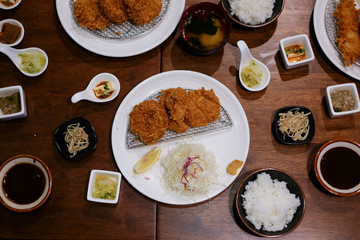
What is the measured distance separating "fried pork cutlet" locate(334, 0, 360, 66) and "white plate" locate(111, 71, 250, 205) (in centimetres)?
114

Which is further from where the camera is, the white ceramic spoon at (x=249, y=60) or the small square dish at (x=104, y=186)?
the white ceramic spoon at (x=249, y=60)

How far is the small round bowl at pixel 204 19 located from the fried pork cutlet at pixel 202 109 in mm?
408

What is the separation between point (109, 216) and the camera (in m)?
2.74

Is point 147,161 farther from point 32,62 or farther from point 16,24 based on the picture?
point 16,24

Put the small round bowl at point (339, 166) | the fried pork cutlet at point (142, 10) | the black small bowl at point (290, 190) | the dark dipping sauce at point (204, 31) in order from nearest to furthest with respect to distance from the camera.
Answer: the black small bowl at point (290, 190) → the small round bowl at point (339, 166) → the fried pork cutlet at point (142, 10) → the dark dipping sauce at point (204, 31)

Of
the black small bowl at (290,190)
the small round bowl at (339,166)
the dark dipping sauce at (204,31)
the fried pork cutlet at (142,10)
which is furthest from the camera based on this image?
the dark dipping sauce at (204,31)

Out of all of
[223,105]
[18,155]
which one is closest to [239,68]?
[223,105]

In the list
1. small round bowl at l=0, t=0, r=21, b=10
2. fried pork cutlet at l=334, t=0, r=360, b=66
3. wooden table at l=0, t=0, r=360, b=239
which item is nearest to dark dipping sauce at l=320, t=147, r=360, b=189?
wooden table at l=0, t=0, r=360, b=239

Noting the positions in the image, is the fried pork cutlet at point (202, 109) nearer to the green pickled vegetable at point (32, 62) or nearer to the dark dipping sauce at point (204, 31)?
the dark dipping sauce at point (204, 31)

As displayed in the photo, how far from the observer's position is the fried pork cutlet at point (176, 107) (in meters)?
2.67

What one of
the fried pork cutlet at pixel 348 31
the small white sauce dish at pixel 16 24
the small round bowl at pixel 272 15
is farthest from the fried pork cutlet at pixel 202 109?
the small white sauce dish at pixel 16 24

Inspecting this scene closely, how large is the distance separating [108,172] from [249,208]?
126cm

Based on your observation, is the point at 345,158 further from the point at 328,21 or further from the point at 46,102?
the point at 46,102

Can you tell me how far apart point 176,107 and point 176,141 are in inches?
14.4
